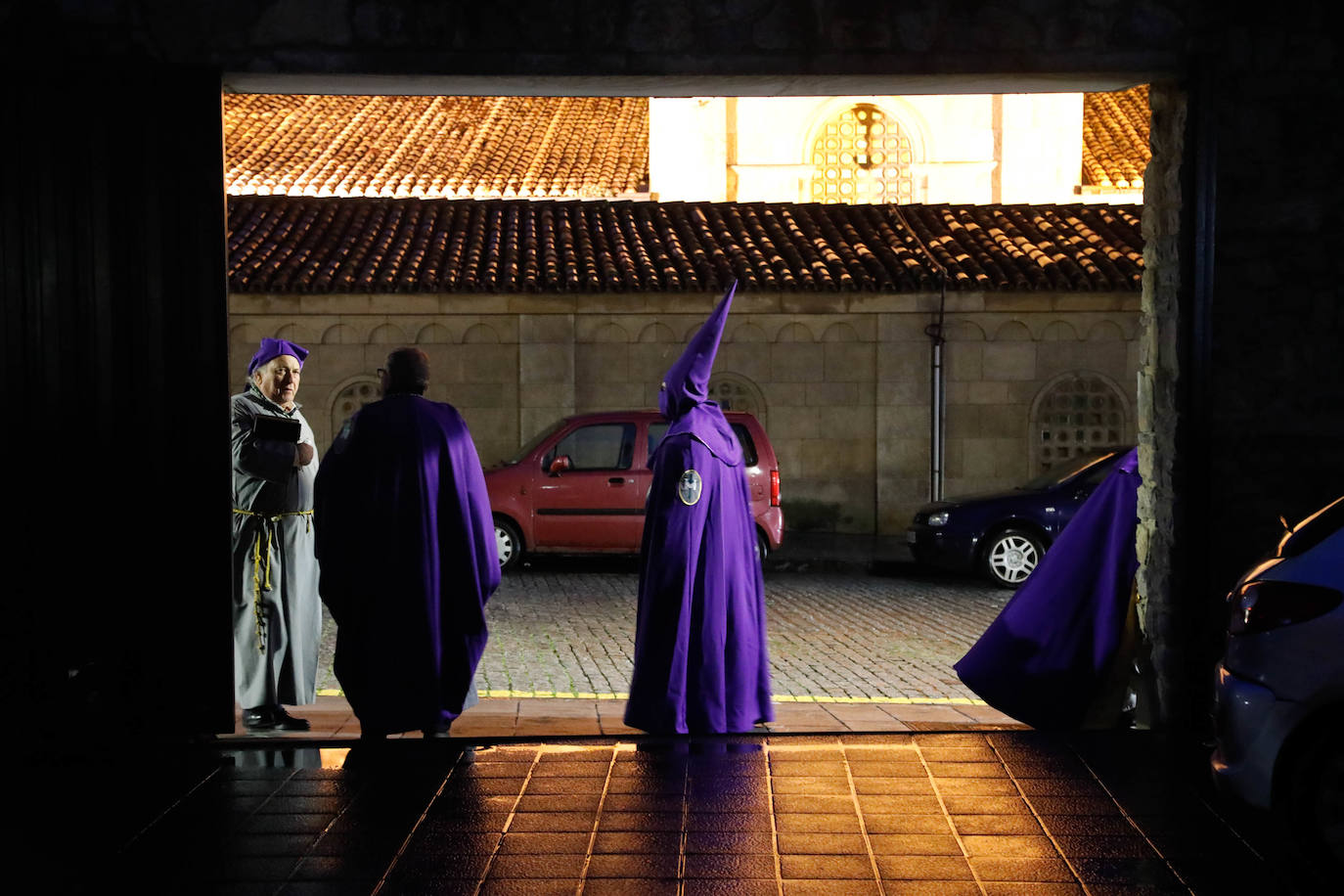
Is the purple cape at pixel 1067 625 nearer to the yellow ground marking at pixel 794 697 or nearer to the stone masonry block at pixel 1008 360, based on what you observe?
the yellow ground marking at pixel 794 697

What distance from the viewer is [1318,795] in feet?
14.8

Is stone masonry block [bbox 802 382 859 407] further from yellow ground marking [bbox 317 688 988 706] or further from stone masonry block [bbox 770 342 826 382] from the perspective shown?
yellow ground marking [bbox 317 688 988 706]

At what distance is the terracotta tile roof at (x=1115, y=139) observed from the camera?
25625 millimetres

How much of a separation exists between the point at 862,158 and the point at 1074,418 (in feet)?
27.3

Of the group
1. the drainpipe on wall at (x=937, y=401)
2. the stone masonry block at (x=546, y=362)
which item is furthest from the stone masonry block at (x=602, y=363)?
the drainpipe on wall at (x=937, y=401)

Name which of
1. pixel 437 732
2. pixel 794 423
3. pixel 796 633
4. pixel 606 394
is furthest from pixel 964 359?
pixel 437 732

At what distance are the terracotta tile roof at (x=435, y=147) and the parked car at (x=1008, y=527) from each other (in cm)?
1212

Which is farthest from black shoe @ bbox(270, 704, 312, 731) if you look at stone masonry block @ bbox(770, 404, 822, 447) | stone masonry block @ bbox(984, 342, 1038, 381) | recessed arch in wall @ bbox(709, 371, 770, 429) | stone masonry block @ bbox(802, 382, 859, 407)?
stone masonry block @ bbox(984, 342, 1038, 381)

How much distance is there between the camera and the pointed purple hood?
639 centimetres

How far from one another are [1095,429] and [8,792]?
1614 centimetres

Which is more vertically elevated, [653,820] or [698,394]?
[698,394]

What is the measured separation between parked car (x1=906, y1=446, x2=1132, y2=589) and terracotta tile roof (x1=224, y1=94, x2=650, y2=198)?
12.1 metres

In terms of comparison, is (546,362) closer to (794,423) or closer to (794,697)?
(794,423)

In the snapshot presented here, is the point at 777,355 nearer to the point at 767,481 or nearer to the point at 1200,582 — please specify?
the point at 767,481
